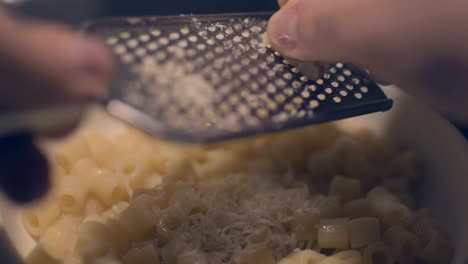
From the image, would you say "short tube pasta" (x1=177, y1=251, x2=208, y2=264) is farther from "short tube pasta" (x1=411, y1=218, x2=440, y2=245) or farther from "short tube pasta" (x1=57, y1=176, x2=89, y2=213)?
"short tube pasta" (x1=411, y1=218, x2=440, y2=245)

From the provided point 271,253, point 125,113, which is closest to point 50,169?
point 125,113

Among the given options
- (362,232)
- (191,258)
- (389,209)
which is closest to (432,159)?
(389,209)

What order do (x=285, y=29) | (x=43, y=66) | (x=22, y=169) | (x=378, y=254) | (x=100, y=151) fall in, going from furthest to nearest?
(x=100, y=151) → (x=378, y=254) → (x=285, y=29) → (x=22, y=169) → (x=43, y=66)

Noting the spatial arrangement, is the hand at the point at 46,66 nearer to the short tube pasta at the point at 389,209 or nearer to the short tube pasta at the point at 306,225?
the short tube pasta at the point at 306,225

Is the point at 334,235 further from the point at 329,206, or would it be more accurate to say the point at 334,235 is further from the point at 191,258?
the point at 191,258

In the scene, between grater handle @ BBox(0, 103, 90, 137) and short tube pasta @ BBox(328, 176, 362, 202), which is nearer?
grater handle @ BBox(0, 103, 90, 137)

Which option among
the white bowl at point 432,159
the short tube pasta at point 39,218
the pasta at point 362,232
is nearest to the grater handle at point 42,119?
the white bowl at point 432,159

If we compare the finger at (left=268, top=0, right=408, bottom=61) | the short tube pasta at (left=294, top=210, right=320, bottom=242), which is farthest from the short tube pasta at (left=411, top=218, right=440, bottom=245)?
the finger at (left=268, top=0, right=408, bottom=61)
